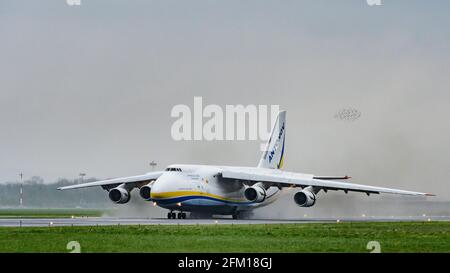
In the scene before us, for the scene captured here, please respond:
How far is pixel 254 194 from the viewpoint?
232ft

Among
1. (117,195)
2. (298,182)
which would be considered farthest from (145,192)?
(298,182)

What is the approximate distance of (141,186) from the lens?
75.2 meters

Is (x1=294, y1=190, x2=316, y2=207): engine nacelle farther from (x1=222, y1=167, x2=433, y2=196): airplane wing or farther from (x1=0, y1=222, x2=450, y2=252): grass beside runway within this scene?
(x1=0, y1=222, x2=450, y2=252): grass beside runway

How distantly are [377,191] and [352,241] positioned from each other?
100ft

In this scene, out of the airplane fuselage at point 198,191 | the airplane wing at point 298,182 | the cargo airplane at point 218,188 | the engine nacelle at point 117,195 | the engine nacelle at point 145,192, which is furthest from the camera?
the engine nacelle at point 117,195

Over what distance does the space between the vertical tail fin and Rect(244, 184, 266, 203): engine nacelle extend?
430 inches

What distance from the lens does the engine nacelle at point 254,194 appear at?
232 ft

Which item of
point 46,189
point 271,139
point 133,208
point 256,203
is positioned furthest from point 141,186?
point 46,189

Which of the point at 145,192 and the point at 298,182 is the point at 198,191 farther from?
the point at 298,182

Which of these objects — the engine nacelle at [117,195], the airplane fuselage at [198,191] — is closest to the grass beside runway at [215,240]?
the airplane fuselage at [198,191]

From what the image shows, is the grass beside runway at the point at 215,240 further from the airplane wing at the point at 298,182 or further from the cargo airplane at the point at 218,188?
the airplane wing at the point at 298,182

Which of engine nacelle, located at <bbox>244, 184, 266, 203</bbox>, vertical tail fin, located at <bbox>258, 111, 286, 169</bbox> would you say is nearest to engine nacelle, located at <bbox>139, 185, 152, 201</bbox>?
engine nacelle, located at <bbox>244, 184, 266, 203</bbox>

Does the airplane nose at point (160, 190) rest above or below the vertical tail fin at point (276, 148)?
below

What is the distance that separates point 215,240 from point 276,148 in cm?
4549
